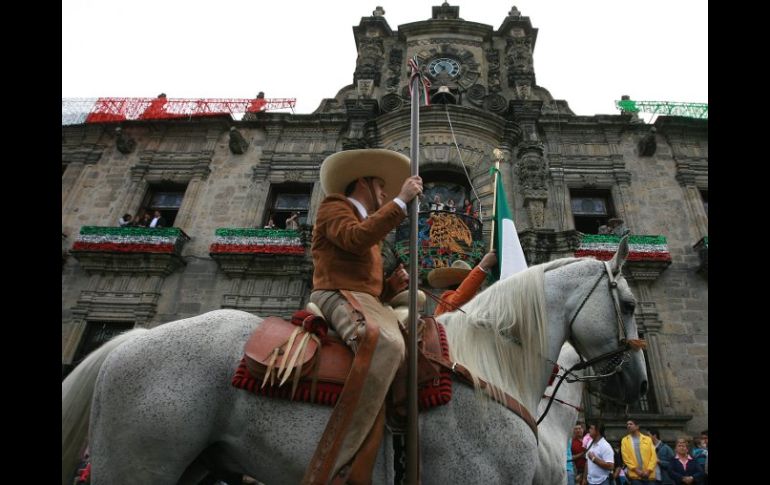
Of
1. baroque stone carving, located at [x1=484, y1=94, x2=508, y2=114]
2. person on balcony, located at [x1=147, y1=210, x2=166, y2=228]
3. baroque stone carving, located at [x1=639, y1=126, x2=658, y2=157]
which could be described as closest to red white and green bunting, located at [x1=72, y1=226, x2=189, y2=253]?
person on balcony, located at [x1=147, y1=210, x2=166, y2=228]

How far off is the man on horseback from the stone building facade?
6.45 m

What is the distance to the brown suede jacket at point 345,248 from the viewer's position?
241 centimetres

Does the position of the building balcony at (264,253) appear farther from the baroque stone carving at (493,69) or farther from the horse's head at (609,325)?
the horse's head at (609,325)

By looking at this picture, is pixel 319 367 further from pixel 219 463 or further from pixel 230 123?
pixel 230 123

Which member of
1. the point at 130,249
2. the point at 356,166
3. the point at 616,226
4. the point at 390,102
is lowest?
the point at 356,166

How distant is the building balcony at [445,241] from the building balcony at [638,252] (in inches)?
107

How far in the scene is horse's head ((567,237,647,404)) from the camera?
260cm

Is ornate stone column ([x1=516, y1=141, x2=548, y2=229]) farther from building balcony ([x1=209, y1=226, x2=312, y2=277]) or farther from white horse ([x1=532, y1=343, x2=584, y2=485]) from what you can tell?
white horse ([x1=532, y1=343, x2=584, y2=485])

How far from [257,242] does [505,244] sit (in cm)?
731

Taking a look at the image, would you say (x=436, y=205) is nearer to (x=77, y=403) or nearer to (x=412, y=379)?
(x=412, y=379)

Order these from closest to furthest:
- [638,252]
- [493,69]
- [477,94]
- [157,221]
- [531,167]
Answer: [638,252] < [531,167] < [157,221] < [477,94] < [493,69]

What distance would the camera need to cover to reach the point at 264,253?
10758mm

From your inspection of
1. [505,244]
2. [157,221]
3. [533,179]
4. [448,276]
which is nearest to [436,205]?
[533,179]

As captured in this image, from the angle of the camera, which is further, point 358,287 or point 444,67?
point 444,67
